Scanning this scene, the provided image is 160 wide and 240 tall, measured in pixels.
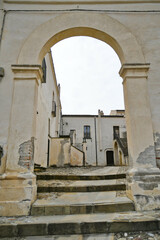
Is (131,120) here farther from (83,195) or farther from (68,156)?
(68,156)

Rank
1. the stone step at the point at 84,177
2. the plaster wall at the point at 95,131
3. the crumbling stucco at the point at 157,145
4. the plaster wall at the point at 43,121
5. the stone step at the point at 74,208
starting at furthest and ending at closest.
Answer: the plaster wall at the point at 95,131, the plaster wall at the point at 43,121, the stone step at the point at 84,177, the crumbling stucco at the point at 157,145, the stone step at the point at 74,208

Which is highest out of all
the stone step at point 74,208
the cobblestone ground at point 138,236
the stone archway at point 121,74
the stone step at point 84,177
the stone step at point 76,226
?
the stone archway at point 121,74

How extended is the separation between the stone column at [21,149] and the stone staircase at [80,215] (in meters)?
0.26

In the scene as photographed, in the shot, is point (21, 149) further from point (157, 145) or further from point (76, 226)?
point (157, 145)

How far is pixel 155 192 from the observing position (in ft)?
10.6

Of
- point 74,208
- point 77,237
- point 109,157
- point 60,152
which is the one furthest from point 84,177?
point 109,157

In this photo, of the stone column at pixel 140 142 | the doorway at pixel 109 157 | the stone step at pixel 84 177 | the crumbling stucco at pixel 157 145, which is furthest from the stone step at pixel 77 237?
the doorway at pixel 109 157

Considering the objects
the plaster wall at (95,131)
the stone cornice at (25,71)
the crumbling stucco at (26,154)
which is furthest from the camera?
the plaster wall at (95,131)

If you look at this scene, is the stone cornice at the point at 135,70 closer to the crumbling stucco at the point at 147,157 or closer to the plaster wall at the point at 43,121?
the crumbling stucco at the point at 147,157

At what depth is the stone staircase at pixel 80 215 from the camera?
8.13 feet

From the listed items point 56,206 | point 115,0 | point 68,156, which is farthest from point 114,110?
point 56,206

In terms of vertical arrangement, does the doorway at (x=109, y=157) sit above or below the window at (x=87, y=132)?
below

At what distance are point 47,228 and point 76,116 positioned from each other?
2270 cm

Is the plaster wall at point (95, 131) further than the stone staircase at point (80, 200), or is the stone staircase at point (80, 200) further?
the plaster wall at point (95, 131)
